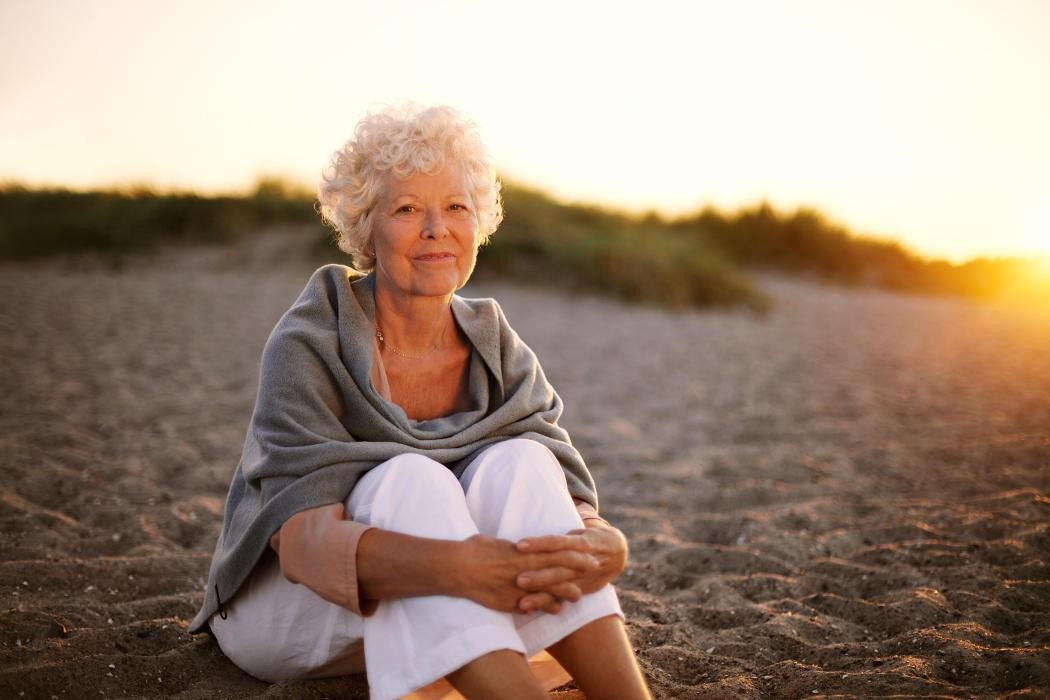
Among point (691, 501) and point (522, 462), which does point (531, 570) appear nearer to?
point (522, 462)

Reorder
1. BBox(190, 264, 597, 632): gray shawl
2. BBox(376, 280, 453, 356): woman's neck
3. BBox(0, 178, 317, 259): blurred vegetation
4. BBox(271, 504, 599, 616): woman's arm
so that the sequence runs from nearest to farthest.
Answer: BBox(271, 504, 599, 616): woman's arm
BBox(190, 264, 597, 632): gray shawl
BBox(376, 280, 453, 356): woman's neck
BBox(0, 178, 317, 259): blurred vegetation

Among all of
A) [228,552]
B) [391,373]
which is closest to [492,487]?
[391,373]

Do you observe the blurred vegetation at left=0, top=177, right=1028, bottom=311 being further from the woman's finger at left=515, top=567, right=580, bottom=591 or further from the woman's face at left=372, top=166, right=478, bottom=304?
the woman's finger at left=515, top=567, right=580, bottom=591

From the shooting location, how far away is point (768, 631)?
8.79 feet

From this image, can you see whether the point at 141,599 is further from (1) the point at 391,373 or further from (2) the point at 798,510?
(2) the point at 798,510

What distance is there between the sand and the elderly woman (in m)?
0.45

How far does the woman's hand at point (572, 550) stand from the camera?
6.01 feet

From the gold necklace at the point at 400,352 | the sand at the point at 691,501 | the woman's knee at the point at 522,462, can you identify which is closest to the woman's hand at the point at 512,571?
the woman's knee at the point at 522,462

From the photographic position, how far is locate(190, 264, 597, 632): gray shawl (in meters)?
2.04

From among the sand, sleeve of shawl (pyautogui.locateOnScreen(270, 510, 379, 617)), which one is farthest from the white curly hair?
the sand

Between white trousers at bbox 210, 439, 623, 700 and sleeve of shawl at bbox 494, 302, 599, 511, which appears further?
sleeve of shawl at bbox 494, 302, 599, 511

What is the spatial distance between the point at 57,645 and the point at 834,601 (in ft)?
8.31

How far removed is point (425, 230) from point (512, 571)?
39.0 inches

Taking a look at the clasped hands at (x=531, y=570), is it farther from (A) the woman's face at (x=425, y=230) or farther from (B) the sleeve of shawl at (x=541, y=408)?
(A) the woman's face at (x=425, y=230)
